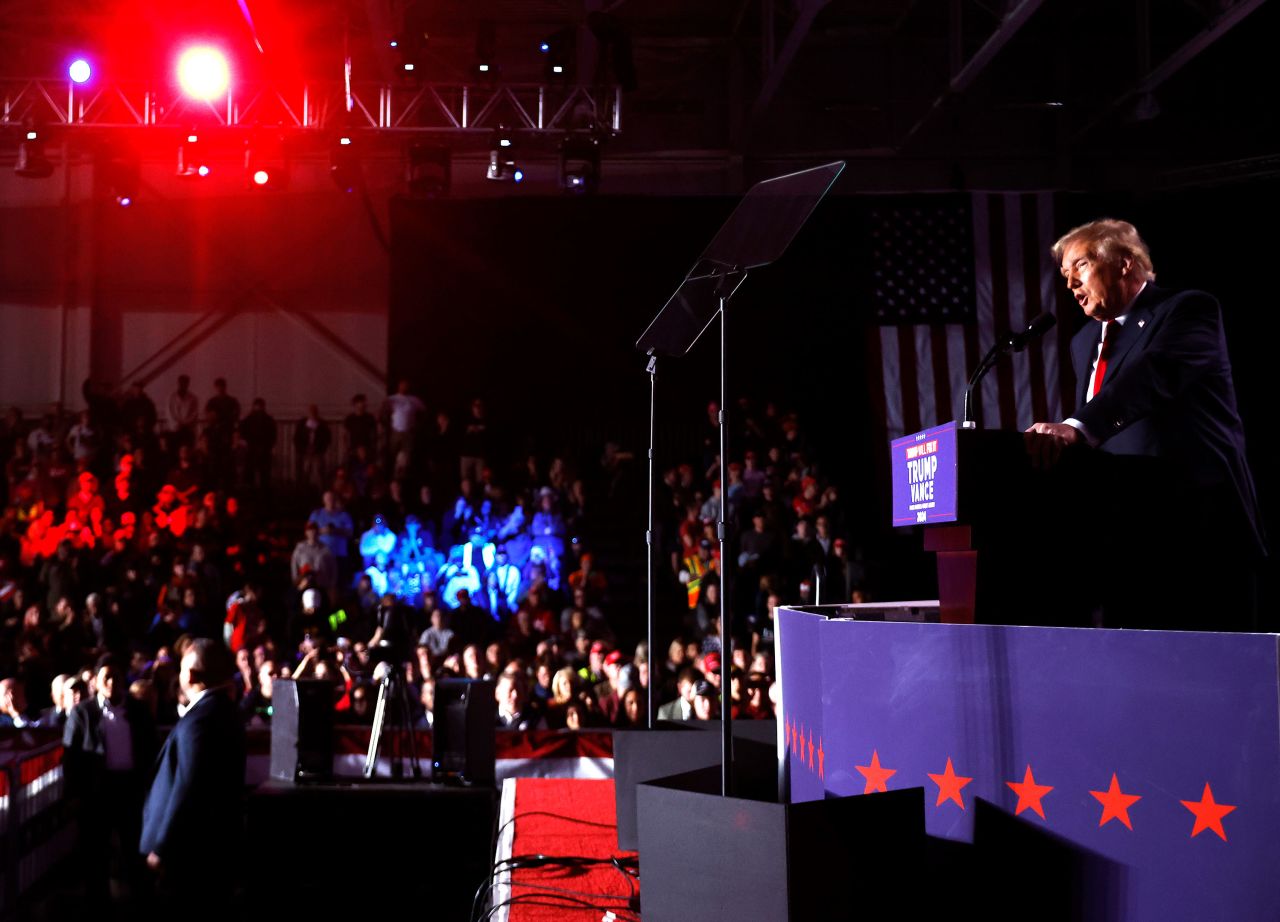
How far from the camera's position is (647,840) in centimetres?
231

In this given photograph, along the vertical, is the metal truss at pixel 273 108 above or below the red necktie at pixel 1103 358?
above

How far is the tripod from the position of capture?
630 centimetres

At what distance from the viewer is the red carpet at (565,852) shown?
10.1ft

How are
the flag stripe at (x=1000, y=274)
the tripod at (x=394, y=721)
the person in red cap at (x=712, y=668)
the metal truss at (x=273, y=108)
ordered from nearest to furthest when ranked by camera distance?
1. the tripod at (x=394, y=721)
2. the person in red cap at (x=712, y=668)
3. the metal truss at (x=273, y=108)
4. the flag stripe at (x=1000, y=274)

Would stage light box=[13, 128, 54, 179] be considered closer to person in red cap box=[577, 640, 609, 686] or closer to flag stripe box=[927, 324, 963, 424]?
person in red cap box=[577, 640, 609, 686]

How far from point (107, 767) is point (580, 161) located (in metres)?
7.11

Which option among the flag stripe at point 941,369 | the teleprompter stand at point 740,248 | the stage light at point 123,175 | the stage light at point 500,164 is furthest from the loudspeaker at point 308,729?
the flag stripe at point 941,369

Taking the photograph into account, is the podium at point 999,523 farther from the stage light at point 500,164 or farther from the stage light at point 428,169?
the stage light at point 428,169

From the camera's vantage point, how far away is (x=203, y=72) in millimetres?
10625

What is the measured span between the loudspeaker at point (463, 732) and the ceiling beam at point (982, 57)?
7.92 m

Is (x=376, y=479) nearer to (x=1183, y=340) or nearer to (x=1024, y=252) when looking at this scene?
(x=1024, y=252)

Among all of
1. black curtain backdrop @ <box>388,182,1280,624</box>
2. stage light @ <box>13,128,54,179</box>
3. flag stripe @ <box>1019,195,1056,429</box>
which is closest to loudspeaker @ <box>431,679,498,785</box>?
stage light @ <box>13,128,54,179</box>

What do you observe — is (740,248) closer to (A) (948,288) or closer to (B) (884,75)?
(A) (948,288)

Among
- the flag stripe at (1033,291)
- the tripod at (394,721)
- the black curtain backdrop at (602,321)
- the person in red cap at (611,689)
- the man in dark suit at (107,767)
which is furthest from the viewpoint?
the black curtain backdrop at (602,321)
